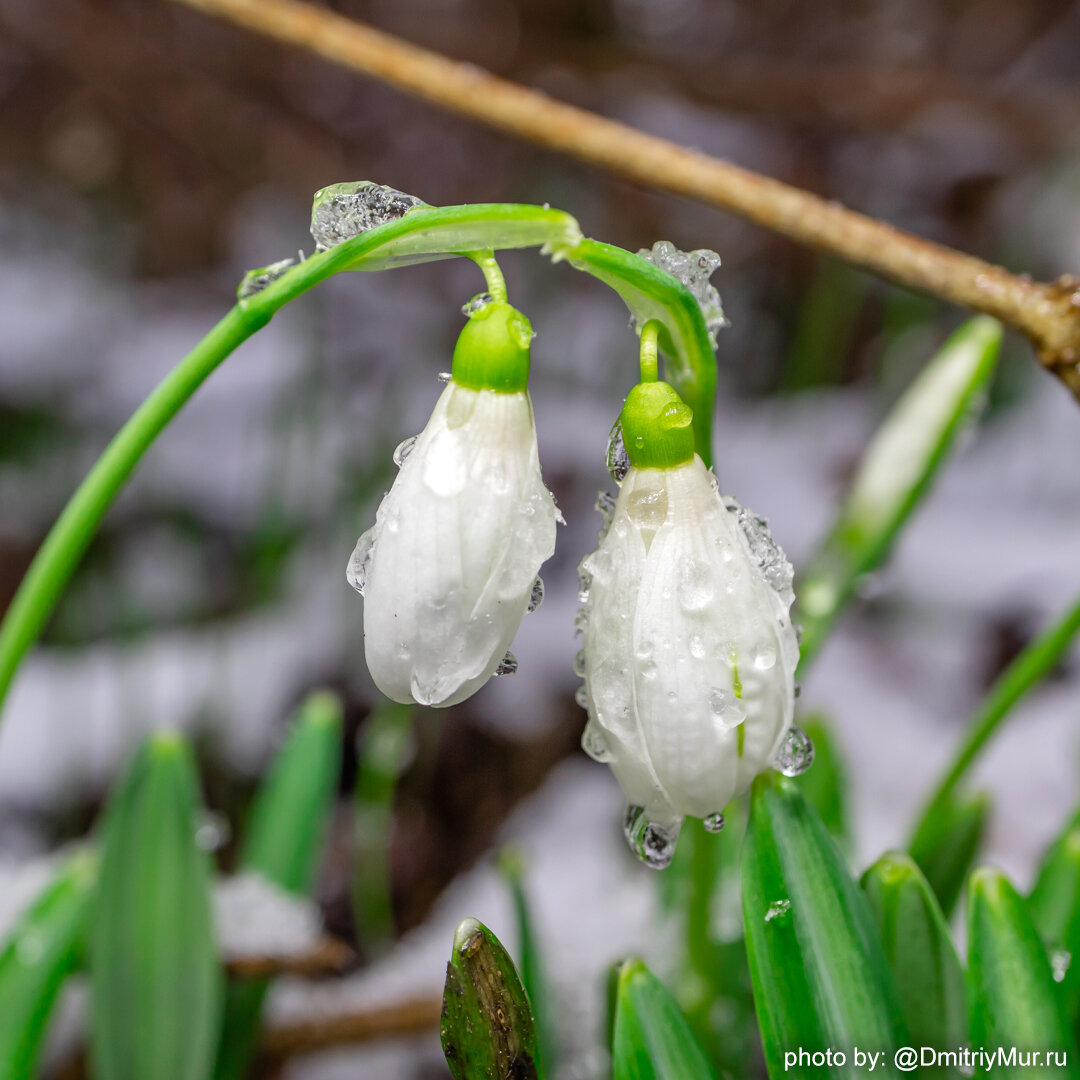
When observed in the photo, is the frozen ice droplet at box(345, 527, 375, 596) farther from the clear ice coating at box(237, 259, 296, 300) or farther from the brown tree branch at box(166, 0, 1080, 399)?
the brown tree branch at box(166, 0, 1080, 399)

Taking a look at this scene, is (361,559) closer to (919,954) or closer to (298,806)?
(919,954)

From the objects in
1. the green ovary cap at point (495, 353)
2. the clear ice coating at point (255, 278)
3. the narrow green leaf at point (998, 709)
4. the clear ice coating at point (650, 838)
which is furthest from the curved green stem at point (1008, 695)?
the clear ice coating at point (255, 278)

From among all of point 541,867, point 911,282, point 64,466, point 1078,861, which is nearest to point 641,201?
point 64,466

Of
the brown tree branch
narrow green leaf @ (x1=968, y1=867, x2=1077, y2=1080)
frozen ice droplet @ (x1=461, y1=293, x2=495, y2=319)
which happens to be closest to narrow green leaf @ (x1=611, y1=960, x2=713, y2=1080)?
narrow green leaf @ (x1=968, y1=867, x2=1077, y2=1080)

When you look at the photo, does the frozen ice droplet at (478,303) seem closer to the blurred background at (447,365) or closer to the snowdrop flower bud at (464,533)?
the snowdrop flower bud at (464,533)

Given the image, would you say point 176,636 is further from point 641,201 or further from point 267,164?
point 641,201
